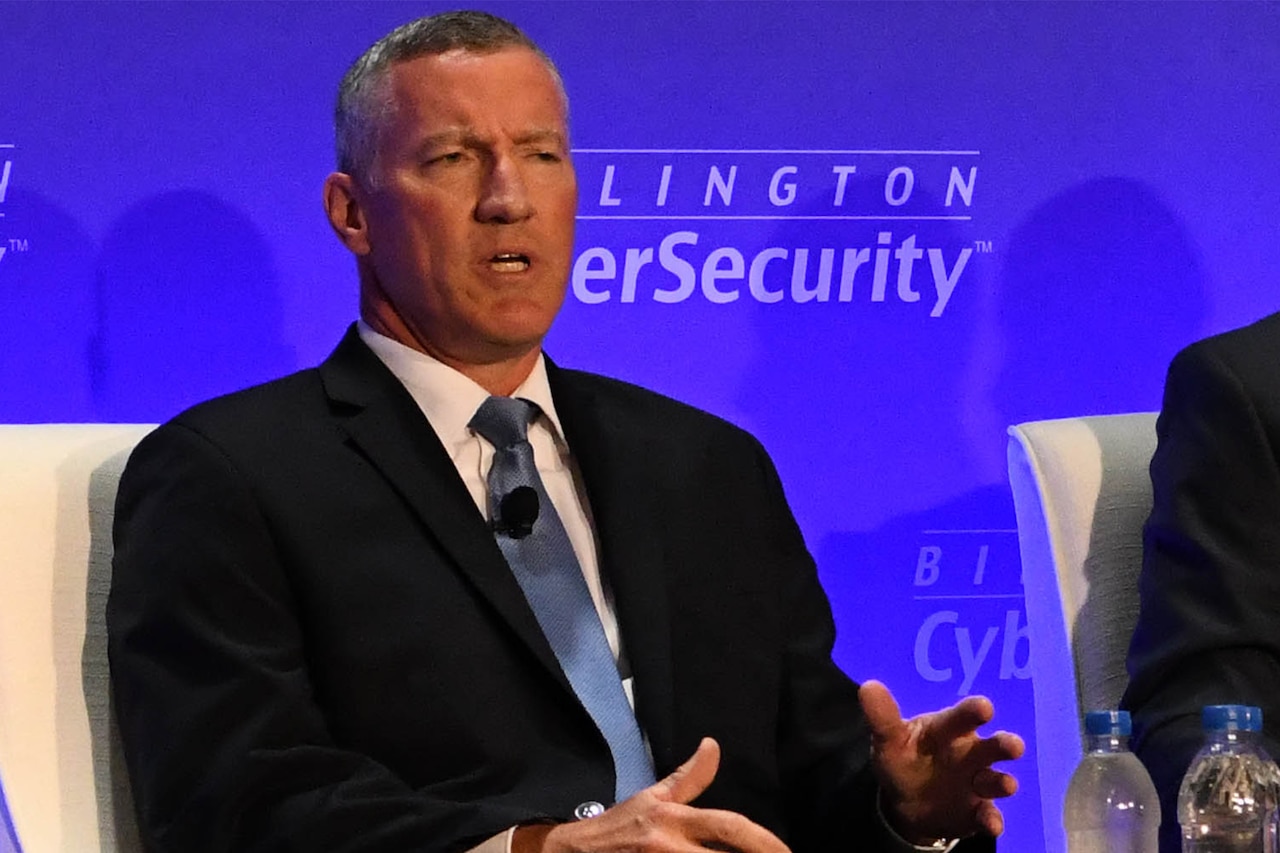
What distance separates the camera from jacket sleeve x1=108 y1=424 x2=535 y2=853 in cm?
183

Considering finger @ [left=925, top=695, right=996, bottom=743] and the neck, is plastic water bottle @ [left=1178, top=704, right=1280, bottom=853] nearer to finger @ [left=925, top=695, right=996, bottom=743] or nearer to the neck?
finger @ [left=925, top=695, right=996, bottom=743]

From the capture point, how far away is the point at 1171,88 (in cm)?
331

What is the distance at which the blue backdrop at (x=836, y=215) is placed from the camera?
3.12 m

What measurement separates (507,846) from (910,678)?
1.54 metres

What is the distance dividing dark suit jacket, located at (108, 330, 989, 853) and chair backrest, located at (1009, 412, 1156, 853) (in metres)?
0.26

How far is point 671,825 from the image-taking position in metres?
1.63

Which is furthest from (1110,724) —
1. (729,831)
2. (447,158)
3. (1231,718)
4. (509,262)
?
(447,158)

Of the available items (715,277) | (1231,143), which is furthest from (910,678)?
(1231,143)

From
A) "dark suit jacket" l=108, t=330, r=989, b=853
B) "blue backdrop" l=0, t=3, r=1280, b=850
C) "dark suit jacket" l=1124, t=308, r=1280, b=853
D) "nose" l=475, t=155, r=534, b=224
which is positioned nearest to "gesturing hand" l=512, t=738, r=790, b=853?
"dark suit jacket" l=108, t=330, r=989, b=853

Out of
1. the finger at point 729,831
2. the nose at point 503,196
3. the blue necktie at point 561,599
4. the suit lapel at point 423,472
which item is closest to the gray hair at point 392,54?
A: the nose at point 503,196

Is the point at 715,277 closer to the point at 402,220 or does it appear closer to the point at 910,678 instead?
the point at 910,678

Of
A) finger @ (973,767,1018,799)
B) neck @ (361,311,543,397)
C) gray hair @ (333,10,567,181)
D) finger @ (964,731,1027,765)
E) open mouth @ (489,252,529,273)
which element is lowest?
finger @ (973,767,1018,799)

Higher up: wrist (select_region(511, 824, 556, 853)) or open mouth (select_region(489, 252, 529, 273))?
open mouth (select_region(489, 252, 529, 273))

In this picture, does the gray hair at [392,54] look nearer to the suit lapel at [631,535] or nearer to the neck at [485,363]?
the neck at [485,363]
